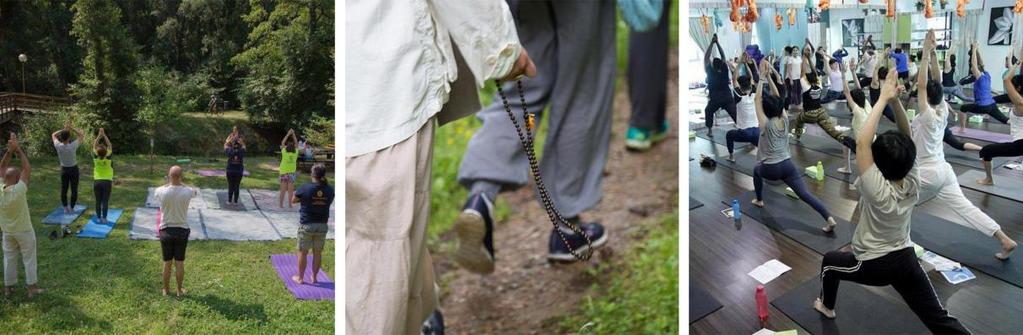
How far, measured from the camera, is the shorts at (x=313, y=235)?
7.19 feet

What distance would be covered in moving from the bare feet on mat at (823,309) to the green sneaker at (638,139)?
81cm

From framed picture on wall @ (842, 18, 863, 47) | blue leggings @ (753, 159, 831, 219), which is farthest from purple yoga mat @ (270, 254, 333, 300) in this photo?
framed picture on wall @ (842, 18, 863, 47)

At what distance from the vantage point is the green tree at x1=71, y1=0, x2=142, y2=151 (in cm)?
208

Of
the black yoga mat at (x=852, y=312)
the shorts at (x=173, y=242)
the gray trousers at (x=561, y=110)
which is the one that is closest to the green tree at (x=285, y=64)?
the shorts at (x=173, y=242)

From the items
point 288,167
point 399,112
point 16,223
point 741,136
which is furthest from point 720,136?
point 16,223

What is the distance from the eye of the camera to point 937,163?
2236mm

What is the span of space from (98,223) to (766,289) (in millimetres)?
2264

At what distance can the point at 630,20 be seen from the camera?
90.2 inches

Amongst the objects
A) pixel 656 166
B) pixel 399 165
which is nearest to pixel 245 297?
pixel 399 165

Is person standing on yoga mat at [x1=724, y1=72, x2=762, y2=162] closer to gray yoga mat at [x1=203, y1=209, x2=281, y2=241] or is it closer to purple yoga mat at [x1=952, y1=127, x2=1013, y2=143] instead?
purple yoga mat at [x1=952, y1=127, x2=1013, y2=143]

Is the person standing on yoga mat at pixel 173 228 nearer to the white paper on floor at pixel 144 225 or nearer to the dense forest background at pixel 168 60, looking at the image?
the white paper on floor at pixel 144 225

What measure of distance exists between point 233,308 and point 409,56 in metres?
1.04

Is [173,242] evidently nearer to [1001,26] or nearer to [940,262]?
[940,262]

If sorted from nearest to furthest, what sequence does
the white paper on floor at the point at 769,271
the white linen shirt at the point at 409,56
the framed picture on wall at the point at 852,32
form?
the white linen shirt at the point at 409,56
the framed picture on wall at the point at 852,32
the white paper on floor at the point at 769,271
